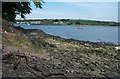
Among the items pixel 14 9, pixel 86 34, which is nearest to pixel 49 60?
pixel 14 9

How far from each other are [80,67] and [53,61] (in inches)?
46.9

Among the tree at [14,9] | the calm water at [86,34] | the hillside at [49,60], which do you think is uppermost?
the tree at [14,9]

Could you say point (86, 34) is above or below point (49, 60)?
below

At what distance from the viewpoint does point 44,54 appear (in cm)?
1678

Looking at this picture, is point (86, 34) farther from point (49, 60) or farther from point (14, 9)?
point (49, 60)

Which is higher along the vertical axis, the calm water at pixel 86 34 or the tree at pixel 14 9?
the tree at pixel 14 9

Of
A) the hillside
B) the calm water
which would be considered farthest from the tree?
the calm water

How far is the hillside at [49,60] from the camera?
44.1 feet

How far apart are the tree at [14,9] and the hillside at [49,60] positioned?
12.5 ft

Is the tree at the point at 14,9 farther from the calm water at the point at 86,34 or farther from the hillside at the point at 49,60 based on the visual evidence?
the calm water at the point at 86,34

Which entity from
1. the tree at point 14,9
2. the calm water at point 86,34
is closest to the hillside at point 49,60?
the tree at point 14,9

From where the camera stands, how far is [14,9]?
2483cm

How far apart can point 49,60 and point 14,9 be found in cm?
1022

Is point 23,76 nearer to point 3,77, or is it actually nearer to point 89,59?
point 3,77
